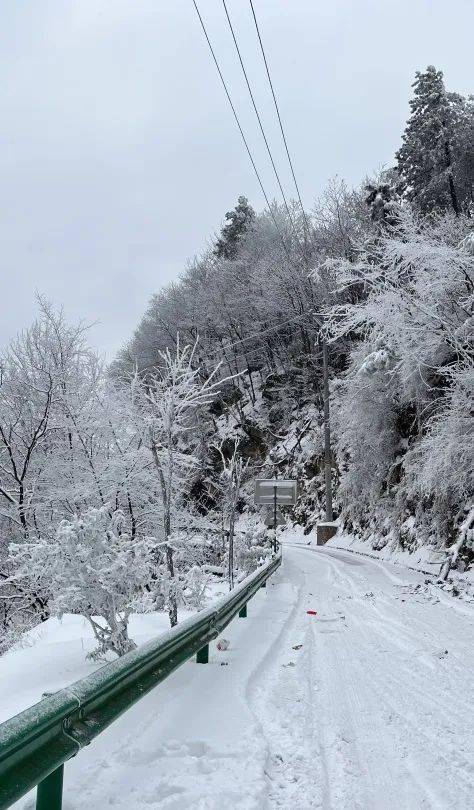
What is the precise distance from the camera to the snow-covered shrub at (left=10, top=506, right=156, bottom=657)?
6586mm

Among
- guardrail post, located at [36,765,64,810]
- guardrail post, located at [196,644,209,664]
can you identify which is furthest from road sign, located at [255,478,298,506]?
guardrail post, located at [36,765,64,810]

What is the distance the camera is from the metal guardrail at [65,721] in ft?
6.59

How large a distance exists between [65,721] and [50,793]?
0.31 metres

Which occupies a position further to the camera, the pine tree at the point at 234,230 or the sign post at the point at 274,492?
the pine tree at the point at 234,230

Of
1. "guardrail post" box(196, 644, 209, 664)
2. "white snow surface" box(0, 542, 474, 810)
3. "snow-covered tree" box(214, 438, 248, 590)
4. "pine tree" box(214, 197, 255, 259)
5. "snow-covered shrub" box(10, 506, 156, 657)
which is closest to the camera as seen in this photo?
"white snow surface" box(0, 542, 474, 810)

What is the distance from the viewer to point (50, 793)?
2432mm

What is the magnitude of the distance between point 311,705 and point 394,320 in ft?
42.3

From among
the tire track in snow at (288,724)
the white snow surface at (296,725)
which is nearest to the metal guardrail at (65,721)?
the white snow surface at (296,725)

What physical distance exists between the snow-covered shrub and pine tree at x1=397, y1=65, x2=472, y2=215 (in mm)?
28874

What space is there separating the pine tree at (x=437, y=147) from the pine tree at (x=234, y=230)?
26.4m

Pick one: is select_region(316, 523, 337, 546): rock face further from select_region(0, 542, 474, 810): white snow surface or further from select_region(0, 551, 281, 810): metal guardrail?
select_region(0, 551, 281, 810): metal guardrail

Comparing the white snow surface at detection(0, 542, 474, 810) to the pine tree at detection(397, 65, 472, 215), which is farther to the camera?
the pine tree at detection(397, 65, 472, 215)

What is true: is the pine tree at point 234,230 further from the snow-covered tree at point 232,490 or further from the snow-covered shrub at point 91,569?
the snow-covered shrub at point 91,569

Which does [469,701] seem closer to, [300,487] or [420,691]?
[420,691]
